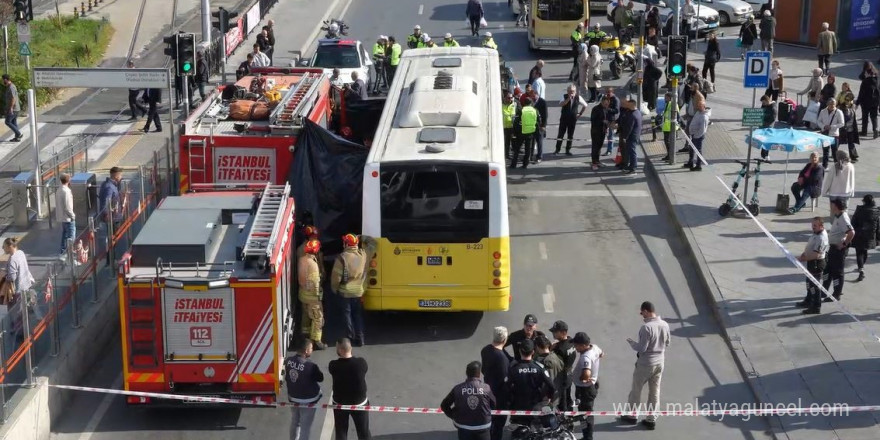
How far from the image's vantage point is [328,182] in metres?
19.7

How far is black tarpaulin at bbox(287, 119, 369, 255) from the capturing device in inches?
762

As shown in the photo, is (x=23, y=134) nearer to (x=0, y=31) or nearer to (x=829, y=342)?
(x=0, y=31)

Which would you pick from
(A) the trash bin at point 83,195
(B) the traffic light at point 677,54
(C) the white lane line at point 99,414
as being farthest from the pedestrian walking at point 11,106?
(B) the traffic light at point 677,54

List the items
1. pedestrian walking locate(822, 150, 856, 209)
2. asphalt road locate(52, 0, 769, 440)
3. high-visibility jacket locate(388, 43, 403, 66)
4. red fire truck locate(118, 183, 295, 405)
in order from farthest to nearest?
high-visibility jacket locate(388, 43, 403, 66) → pedestrian walking locate(822, 150, 856, 209) → asphalt road locate(52, 0, 769, 440) → red fire truck locate(118, 183, 295, 405)

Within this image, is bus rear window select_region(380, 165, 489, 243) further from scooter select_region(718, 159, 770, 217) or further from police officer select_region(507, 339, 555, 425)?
scooter select_region(718, 159, 770, 217)

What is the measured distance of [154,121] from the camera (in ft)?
98.3

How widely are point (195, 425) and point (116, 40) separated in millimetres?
31107

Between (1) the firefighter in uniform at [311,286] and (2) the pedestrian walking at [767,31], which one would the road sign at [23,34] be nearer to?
(1) the firefighter in uniform at [311,286]

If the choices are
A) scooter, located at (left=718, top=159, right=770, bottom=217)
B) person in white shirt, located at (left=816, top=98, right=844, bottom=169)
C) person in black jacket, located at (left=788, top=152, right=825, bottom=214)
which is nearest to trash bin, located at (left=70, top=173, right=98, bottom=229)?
scooter, located at (left=718, top=159, right=770, bottom=217)

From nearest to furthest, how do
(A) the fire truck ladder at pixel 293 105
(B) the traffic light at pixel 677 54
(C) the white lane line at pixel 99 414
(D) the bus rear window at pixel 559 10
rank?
(C) the white lane line at pixel 99 414
(A) the fire truck ladder at pixel 293 105
(B) the traffic light at pixel 677 54
(D) the bus rear window at pixel 559 10

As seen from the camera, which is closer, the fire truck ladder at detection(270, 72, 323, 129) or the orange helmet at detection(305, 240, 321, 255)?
the orange helmet at detection(305, 240, 321, 255)

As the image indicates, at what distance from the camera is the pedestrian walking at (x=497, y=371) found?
13727mm

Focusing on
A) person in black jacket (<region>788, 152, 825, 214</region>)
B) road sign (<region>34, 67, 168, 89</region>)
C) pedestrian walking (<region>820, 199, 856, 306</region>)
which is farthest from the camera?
person in black jacket (<region>788, 152, 825, 214</region>)

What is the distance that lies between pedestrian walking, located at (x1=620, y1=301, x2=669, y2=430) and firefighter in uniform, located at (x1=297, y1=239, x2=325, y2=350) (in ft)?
14.4
